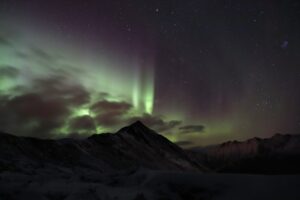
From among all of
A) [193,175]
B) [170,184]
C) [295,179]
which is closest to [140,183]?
[170,184]

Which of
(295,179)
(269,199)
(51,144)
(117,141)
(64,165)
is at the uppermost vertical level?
(117,141)

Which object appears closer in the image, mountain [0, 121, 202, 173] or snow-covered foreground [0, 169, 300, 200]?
snow-covered foreground [0, 169, 300, 200]

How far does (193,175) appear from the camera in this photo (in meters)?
17.0

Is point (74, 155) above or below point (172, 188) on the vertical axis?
above

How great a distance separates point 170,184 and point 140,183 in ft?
6.45

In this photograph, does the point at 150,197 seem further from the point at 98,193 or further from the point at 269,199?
the point at 269,199

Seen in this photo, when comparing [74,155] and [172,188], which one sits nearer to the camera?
[172,188]

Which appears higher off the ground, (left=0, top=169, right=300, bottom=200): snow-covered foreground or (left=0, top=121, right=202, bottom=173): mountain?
(left=0, top=121, right=202, bottom=173): mountain

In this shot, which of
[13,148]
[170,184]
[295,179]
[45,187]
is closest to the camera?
[295,179]

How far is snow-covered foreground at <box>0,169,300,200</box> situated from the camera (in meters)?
14.2

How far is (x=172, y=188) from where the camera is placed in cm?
1619

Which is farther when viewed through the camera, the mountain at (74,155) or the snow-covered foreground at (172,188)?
the mountain at (74,155)

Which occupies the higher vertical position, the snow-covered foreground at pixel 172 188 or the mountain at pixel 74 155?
the mountain at pixel 74 155

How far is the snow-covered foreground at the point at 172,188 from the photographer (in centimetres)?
1419
